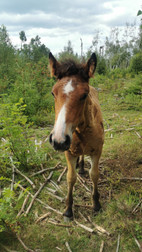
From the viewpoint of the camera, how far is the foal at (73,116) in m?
1.88

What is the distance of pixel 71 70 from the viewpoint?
2309mm

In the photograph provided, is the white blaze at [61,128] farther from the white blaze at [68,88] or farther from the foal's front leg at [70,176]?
the foal's front leg at [70,176]

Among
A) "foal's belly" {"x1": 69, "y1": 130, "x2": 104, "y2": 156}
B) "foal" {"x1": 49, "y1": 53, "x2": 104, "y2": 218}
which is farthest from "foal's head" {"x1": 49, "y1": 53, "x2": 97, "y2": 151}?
"foal's belly" {"x1": 69, "y1": 130, "x2": 104, "y2": 156}

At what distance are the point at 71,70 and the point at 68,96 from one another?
48cm

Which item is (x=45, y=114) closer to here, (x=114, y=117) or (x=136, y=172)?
(x=114, y=117)

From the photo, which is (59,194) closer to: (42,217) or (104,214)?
(42,217)

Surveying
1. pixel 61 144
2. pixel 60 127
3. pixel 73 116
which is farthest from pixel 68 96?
pixel 61 144

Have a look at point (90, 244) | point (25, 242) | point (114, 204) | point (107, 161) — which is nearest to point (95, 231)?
point (90, 244)

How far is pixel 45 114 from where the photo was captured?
26.9 ft

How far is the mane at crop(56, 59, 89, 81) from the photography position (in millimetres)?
2311

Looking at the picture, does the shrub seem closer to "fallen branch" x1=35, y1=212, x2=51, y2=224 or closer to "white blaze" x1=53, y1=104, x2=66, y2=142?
"fallen branch" x1=35, y1=212, x2=51, y2=224

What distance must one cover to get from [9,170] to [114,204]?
8.30 ft

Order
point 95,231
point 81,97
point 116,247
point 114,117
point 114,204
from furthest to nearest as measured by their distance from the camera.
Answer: point 114,117 < point 114,204 < point 95,231 < point 116,247 < point 81,97

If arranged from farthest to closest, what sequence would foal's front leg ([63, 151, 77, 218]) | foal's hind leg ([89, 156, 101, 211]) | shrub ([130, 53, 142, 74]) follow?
1. shrub ([130, 53, 142, 74])
2. foal's hind leg ([89, 156, 101, 211])
3. foal's front leg ([63, 151, 77, 218])
